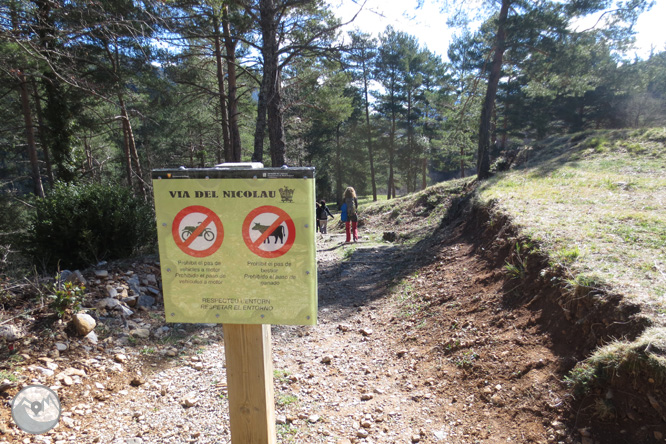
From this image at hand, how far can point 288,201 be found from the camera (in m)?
1.70

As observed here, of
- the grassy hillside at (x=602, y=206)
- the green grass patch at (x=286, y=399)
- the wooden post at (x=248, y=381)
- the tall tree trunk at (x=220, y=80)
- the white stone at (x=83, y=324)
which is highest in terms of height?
the tall tree trunk at (x=220, y=80)

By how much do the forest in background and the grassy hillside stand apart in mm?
2242

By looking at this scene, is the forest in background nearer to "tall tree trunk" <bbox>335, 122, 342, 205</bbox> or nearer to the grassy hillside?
the grassy hillside

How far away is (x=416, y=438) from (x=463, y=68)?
1079 inches

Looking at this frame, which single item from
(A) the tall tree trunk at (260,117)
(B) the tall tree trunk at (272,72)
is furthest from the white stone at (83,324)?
(B) the tall tree trunk at (272,72)

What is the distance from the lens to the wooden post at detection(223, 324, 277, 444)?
179cm

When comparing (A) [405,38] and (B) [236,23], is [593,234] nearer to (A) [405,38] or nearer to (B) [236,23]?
(B) [236,23]

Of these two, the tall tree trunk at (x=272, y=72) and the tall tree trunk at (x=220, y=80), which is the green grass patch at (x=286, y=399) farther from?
the tall tree trunk at (x=220, y=80)

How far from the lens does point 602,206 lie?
5762 mm

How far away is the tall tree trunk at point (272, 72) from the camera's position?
303 inches

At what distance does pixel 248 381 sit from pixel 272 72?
7.60 m

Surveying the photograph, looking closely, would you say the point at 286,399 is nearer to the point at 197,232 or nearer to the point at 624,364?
the point at 197,232

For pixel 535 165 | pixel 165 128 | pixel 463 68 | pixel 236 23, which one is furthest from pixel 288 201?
pixel 463 68

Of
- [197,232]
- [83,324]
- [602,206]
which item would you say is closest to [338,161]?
[602,206]
